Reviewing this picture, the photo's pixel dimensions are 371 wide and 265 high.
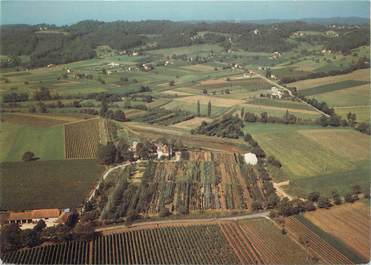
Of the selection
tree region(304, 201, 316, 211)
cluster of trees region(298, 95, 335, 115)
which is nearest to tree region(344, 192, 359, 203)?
tree region(304, 201, 316, 211)

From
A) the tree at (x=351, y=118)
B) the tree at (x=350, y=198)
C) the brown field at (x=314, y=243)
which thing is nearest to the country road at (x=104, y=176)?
the brown field at (x=314, y=243)

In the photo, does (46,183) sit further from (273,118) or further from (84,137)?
(273,118)

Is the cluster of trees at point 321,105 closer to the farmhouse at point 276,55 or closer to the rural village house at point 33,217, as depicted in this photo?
the farmhouse at point 276,55

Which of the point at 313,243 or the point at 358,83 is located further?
the point at 358,83

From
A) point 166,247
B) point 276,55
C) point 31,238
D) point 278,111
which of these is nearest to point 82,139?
point 31,238

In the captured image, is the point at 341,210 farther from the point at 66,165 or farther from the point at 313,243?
the point at 66,165

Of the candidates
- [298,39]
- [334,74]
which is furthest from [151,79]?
[298,39]
